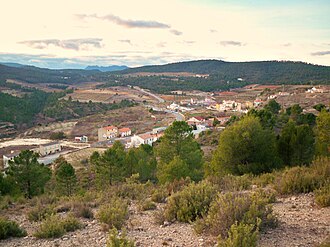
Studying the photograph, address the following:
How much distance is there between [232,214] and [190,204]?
1.53 metres

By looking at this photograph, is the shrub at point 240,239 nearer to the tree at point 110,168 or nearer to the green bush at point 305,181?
the green bush at point 305,181

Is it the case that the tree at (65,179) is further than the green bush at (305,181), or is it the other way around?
the tree at (65,179)

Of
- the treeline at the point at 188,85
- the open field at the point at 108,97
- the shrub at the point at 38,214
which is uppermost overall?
the treeline at the point at 188,85

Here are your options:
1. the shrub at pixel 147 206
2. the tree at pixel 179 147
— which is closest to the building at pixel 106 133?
the tree at pixel 179 147

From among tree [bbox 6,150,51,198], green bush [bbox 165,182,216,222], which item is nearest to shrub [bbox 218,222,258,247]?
green bush [bbox 165,182,216,222]

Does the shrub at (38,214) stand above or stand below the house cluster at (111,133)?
above

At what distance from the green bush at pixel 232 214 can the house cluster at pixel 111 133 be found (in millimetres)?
65972

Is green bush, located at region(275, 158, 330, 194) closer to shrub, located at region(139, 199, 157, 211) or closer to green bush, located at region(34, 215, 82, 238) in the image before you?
shrub, located at region(139, 199, 157, 211)

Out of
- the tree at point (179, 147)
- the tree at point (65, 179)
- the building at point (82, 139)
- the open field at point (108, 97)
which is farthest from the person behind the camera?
the open field at point (108, 97)

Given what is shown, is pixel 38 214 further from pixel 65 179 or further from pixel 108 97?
pixel 108 97

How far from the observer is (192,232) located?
5.93 metres

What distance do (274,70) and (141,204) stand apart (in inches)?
7499

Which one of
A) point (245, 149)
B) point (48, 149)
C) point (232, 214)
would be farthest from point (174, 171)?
point (48, 149)

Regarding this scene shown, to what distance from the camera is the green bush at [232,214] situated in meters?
5.21
